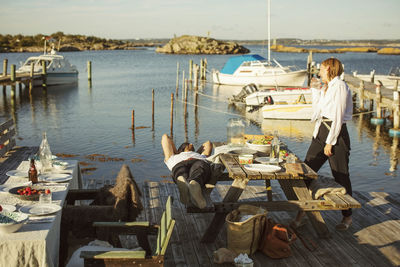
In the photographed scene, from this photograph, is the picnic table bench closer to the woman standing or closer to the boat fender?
the woman standing

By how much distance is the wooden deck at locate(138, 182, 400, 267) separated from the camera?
492 cm

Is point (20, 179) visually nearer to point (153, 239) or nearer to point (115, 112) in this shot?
point (153, 239)

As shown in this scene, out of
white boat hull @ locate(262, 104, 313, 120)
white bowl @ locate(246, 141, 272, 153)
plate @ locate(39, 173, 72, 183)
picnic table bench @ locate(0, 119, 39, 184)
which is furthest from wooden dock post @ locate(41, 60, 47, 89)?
plate @ locate(39, 173, 72, 183)

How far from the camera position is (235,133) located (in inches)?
247

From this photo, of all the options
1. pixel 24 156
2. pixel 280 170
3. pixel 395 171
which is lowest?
pixel 395 171

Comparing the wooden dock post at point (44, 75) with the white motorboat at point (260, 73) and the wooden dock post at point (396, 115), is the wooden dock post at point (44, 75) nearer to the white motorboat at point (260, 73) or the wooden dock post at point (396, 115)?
the white motorboat at point (260, 73)

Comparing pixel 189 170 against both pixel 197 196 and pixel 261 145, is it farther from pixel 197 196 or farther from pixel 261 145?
pixel 261 145

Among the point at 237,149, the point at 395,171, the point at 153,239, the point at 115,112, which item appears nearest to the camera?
the point at 153,239

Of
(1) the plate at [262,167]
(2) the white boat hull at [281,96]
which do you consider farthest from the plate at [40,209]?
(2) the white boat hull at [281,96]

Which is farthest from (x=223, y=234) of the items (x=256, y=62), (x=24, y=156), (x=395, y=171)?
(x=256, y=62)

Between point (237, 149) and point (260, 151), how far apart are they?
0.99 ft

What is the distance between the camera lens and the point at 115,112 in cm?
2422

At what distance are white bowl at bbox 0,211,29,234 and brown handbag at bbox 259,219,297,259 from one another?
2.49 meters

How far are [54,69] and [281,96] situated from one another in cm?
2067
